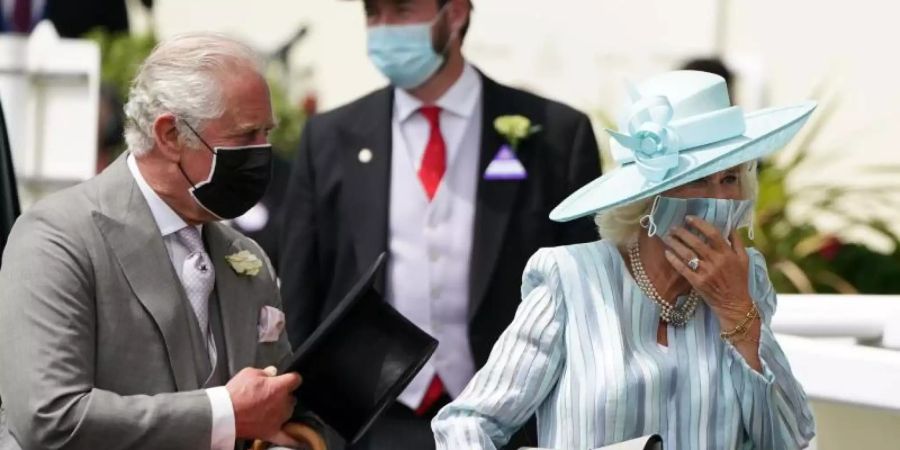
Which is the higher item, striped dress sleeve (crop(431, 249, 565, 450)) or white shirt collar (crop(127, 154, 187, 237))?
white shirt collar (crop(127, 154, 187, 237))

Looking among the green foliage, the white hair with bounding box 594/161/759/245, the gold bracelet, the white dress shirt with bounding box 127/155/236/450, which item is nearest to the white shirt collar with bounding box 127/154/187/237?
the white dress shirt with bounding box 127/155/236/450

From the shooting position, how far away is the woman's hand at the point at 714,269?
3.55 m

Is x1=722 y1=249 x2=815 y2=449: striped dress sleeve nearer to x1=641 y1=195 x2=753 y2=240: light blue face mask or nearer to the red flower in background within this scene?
x1=641 y1=195 x2=753 y2=240: light blue face mask

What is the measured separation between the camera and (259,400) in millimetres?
3672

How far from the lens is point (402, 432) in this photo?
5.00 m

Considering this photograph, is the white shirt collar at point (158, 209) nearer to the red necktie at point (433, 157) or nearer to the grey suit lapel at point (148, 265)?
the grey suit lapel at point (148, 265)

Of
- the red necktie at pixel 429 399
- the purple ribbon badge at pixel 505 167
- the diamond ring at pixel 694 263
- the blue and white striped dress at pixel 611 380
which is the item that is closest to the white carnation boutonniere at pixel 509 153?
the purple ribbon badge at pixel 505 167

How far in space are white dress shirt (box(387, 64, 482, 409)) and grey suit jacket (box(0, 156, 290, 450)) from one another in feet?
4.33

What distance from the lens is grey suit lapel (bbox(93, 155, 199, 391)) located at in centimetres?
368

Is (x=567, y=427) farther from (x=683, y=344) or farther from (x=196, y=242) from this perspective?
(x=196, y=242)

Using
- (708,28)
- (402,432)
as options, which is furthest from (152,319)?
(708,28)

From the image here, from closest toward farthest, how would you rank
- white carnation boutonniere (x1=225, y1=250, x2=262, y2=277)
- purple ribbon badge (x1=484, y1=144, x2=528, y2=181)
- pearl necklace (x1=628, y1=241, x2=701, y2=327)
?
1. pearl necklace (x1=628, y1=241, x2=701, y2=327)
2. white carnation boutonniere (x1=225, y1=250, x2=262, y2=277)
3. purple ribbon badge (x1=484, y1=144, x2=528, y2=181)

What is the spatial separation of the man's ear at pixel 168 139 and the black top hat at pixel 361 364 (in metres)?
0.42

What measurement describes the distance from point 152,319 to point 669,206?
0.95 m
